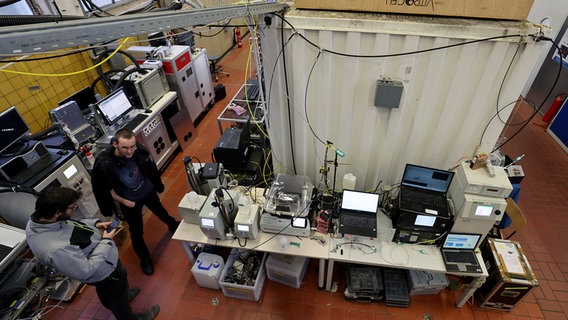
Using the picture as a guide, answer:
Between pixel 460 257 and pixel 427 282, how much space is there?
0.44 m

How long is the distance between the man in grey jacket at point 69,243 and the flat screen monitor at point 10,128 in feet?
4.18

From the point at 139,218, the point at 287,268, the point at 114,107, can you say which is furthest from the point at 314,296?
the point at 114,107

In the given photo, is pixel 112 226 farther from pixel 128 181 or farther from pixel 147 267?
pixel 147 267

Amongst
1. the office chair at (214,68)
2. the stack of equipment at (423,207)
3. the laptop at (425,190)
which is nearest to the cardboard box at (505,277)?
the stack of equipment at (423,207)

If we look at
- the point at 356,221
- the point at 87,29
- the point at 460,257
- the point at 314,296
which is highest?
the point at 87,29

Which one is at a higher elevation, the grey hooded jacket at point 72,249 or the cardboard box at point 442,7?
the cardboard box at point 442,7

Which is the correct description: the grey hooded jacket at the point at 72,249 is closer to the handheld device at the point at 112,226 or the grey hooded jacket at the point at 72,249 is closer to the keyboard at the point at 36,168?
the handheld device at the point at 112,226

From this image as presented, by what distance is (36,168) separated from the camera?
2.70 m

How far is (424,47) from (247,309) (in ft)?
8.99

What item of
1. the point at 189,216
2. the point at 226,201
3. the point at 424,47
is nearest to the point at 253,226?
the point at 226,201

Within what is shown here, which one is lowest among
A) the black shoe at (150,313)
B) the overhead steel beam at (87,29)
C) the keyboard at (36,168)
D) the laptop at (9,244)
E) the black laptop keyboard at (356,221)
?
the black shoe at (150,313)

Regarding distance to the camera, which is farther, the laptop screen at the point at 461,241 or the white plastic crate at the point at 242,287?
the white plastic crate at the point at 242,287

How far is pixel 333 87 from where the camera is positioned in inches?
94.2

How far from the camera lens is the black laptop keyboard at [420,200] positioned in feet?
7.64
